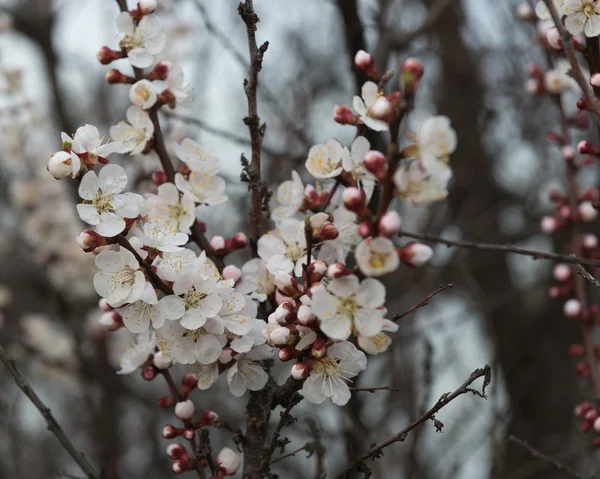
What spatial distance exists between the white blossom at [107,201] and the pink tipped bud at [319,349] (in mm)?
562

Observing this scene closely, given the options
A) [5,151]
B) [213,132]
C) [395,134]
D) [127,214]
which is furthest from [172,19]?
[395,134]

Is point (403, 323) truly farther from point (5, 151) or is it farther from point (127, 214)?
point (5, 151)

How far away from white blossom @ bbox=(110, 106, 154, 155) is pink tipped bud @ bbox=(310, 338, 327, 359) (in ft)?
3.03

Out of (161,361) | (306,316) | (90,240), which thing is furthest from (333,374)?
(90,240)

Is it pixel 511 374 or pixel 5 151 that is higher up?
pixel 5 151

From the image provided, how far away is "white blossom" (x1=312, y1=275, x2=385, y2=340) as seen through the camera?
133cm

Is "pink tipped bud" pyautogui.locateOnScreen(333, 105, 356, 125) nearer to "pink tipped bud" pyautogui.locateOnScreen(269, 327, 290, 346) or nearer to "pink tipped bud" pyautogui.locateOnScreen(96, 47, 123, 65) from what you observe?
"pink tipped bud" pyautogui.locateOnScreen(269, 327, 290, 346)

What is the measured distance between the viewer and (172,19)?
16.4 ft

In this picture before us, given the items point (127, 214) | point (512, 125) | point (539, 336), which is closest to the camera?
point (127, 214)

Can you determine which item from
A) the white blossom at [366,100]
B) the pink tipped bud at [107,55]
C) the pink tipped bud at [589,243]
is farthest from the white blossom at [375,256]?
the pink tipped bud at [589,243]

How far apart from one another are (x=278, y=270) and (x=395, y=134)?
563 millimetres

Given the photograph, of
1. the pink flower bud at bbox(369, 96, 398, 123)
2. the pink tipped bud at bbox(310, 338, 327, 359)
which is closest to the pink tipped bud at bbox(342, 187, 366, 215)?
the pink flower bud at bbox(369, 96, 398, 123)

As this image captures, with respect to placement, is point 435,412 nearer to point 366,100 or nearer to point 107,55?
point 366,100

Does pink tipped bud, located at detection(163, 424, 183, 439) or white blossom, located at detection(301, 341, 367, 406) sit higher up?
white blossom, located at detection(301, 341, 367, 406)
